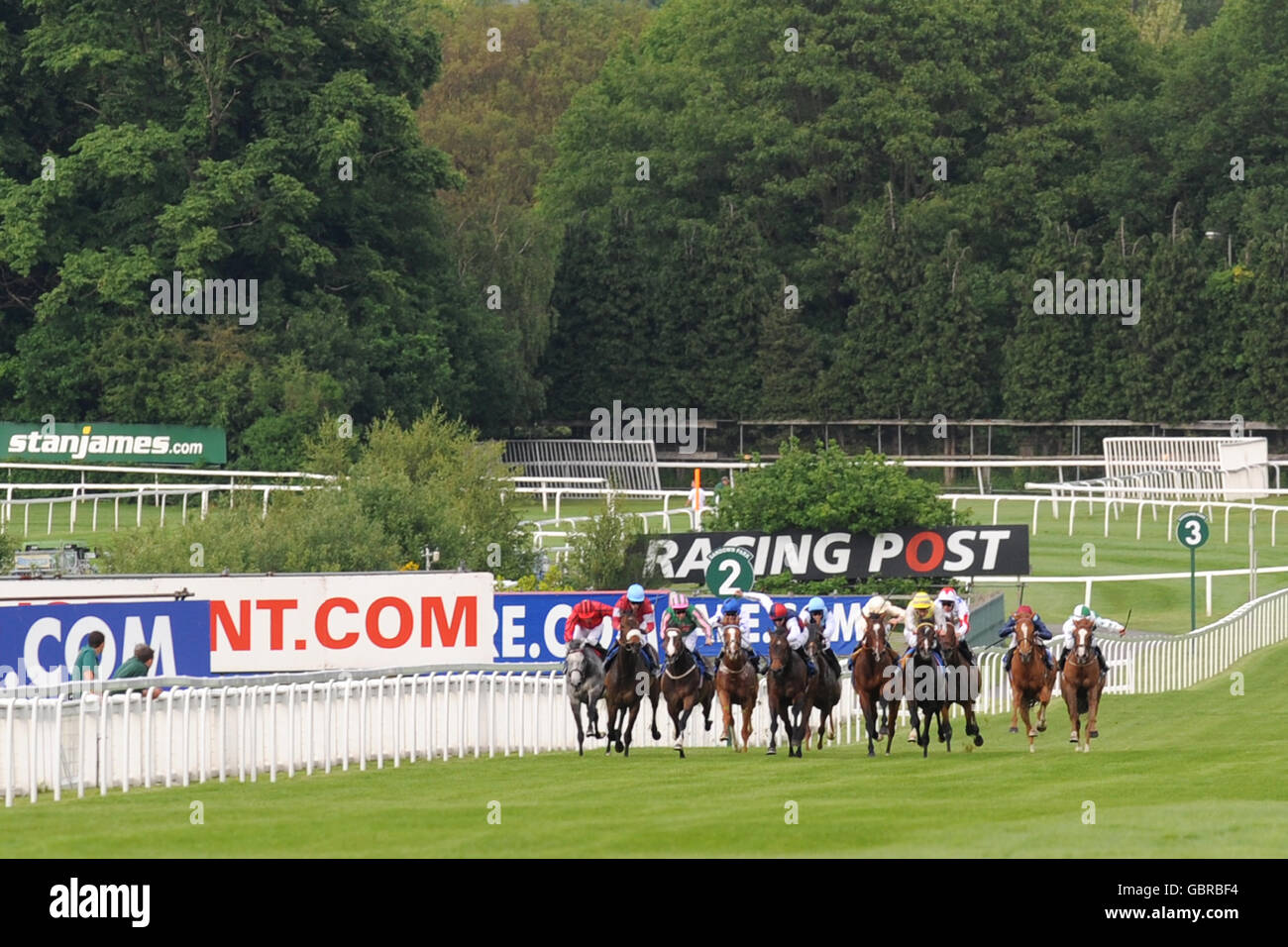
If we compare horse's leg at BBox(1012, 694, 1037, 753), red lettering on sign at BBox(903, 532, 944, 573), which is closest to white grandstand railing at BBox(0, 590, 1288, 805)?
horse's leg at BBox(1012, 694, 1037, 753)

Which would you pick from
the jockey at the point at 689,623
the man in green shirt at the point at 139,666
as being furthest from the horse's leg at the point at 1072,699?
the man in green shirt at the point at 139,666

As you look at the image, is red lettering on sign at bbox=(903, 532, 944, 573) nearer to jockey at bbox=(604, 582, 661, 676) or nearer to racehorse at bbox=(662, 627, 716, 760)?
racehorse at bbox=(662, 627, 716, 760)

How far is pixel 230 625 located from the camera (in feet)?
78.7

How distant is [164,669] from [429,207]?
4187cm

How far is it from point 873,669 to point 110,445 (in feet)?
117

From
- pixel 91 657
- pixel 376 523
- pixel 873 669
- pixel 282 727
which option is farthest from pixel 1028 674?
pixel 376 523

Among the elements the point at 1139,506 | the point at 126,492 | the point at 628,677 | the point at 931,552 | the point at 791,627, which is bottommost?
the point at 628,677

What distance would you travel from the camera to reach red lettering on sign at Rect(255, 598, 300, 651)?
24.3 metres

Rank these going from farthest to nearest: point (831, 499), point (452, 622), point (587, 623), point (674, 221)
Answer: point (674, 221)
point (831, 499)
point (452, 622)
point (587, 623)

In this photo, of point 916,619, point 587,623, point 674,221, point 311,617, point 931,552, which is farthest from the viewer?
point 674,221

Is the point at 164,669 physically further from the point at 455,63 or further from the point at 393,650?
the point at 455,63

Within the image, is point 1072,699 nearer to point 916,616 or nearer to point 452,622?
point 916,616

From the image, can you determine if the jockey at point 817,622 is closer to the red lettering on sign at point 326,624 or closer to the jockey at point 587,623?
the jockey at point 587,623

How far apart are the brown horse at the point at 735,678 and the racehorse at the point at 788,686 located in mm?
234
